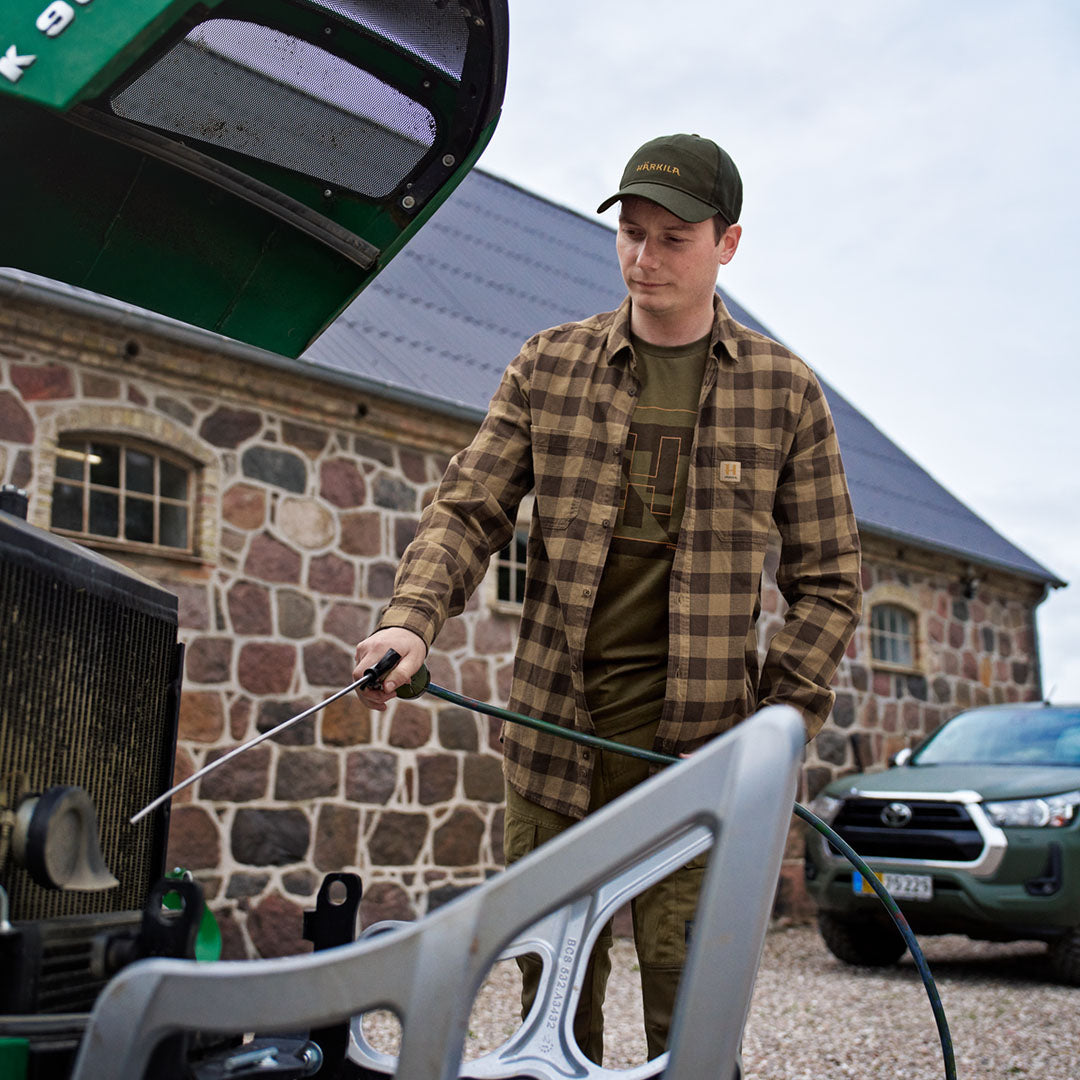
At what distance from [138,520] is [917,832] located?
469 cm

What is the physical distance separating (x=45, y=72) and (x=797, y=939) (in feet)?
28.2

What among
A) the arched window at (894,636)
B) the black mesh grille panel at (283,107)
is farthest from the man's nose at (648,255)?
the arched window at (894,636)

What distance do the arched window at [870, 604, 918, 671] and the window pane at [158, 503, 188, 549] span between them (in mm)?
6636

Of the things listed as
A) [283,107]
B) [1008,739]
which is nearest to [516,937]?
[283,107]

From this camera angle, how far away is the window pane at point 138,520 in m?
6.59

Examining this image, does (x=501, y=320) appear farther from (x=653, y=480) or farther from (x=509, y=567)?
(x=653, y=480)

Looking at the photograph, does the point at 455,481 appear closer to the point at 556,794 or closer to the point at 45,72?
the point at 556,794

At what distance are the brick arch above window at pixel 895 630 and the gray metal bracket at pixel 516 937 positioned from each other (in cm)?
1016

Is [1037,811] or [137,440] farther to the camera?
[1037,811]

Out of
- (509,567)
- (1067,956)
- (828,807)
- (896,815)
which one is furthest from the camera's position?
(509,567)

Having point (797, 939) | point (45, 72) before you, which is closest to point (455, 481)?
point (45, 72)

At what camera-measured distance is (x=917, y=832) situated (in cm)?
716

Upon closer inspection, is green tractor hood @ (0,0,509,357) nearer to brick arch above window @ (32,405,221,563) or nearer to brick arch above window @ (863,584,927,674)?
brick arch above window @ (32,405,221,563)

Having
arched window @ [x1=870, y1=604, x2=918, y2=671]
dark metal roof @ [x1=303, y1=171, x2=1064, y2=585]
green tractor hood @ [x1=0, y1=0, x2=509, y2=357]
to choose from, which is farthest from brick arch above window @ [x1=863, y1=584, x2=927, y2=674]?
green tractor hood @ [x1=0, y1=0, x2=509, y2=357]
